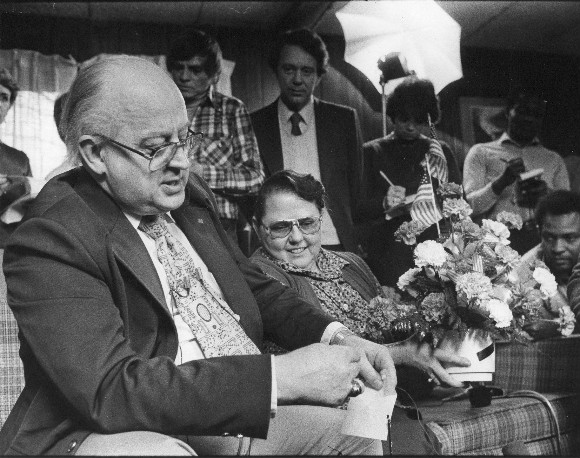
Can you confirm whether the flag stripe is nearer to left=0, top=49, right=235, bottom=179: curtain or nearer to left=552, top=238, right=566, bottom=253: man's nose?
left=552, top=238, right=566, bottom=253: man's nose

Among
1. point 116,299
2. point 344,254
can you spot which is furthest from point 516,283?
point 116,299

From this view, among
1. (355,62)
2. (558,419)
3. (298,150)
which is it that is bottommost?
(558,419)

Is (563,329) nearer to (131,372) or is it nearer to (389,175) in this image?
(389,175)

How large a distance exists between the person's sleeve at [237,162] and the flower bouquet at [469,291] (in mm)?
1381

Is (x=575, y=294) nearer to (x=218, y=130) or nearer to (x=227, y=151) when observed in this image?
(x=227, y=151)

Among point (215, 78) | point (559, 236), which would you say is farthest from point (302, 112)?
point (559, 236)

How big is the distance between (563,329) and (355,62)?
1992mm

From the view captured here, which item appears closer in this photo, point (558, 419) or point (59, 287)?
point (59, 287)

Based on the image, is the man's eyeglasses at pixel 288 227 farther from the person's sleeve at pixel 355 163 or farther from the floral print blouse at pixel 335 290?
the person's sleeve at pixel 355 163

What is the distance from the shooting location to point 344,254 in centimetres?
339

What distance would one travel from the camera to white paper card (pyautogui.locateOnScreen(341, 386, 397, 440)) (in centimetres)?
155

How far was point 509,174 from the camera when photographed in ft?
14.1

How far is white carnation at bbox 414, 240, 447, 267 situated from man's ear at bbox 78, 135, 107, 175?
3.94 feet

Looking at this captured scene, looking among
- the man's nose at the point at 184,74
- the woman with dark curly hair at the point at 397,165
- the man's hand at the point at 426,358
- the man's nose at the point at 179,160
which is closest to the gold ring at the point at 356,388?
the man's nose at the point at 179,160
